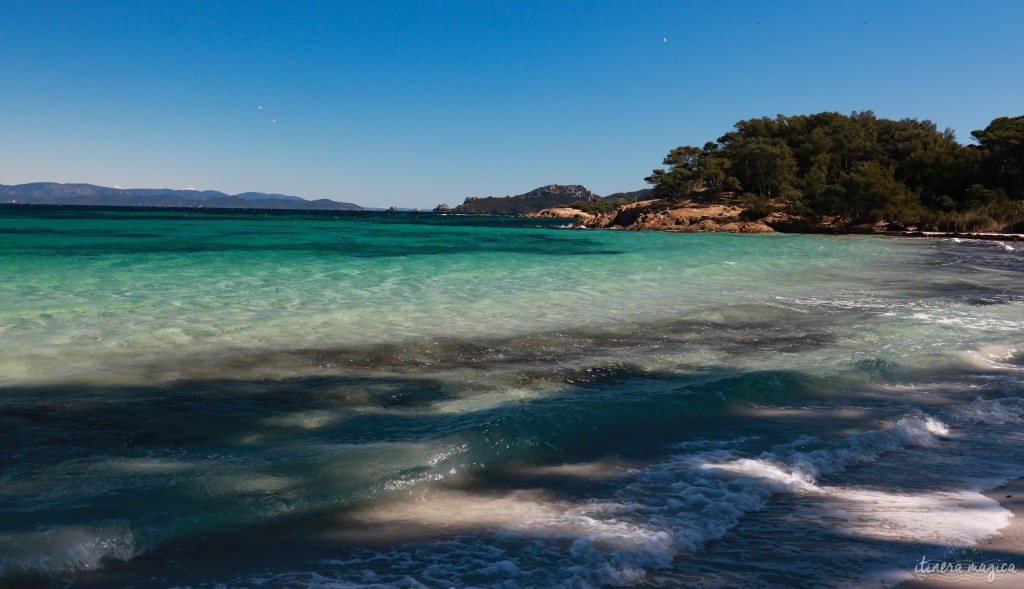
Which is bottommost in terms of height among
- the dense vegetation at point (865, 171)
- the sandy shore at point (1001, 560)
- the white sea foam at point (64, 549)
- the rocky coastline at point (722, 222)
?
the white sea foam at point (64, 549)

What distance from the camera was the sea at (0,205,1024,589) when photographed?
3.16m

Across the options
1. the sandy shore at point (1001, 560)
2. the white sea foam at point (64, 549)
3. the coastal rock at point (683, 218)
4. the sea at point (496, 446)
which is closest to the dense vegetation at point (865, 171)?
the coastal rock at point (683, 218)

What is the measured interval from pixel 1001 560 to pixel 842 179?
59562 millimetres

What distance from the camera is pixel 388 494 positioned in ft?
12.9

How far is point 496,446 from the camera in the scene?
15.2 feet

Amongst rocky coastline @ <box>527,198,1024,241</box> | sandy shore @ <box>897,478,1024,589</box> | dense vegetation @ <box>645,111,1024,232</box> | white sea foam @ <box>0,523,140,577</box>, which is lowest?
white sea foam @ <box>0,523,140,577</box>

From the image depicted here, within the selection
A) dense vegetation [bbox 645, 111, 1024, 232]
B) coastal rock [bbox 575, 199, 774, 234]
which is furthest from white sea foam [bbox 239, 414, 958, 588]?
coastal rock [bbox 575, 199, 774, 234]

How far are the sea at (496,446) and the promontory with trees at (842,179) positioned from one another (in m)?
46.8

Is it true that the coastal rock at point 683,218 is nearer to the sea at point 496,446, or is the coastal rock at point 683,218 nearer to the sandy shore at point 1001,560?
the sea at point 496,446

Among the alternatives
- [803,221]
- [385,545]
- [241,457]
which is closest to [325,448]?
[241,457]

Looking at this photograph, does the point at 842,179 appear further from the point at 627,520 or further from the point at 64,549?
the point at 64,549

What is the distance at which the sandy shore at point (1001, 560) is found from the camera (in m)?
2.90

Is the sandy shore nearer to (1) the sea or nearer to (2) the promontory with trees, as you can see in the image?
(1) the sea

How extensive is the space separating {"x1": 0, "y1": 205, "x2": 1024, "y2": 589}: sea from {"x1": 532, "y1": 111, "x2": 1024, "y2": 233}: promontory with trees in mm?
46774
